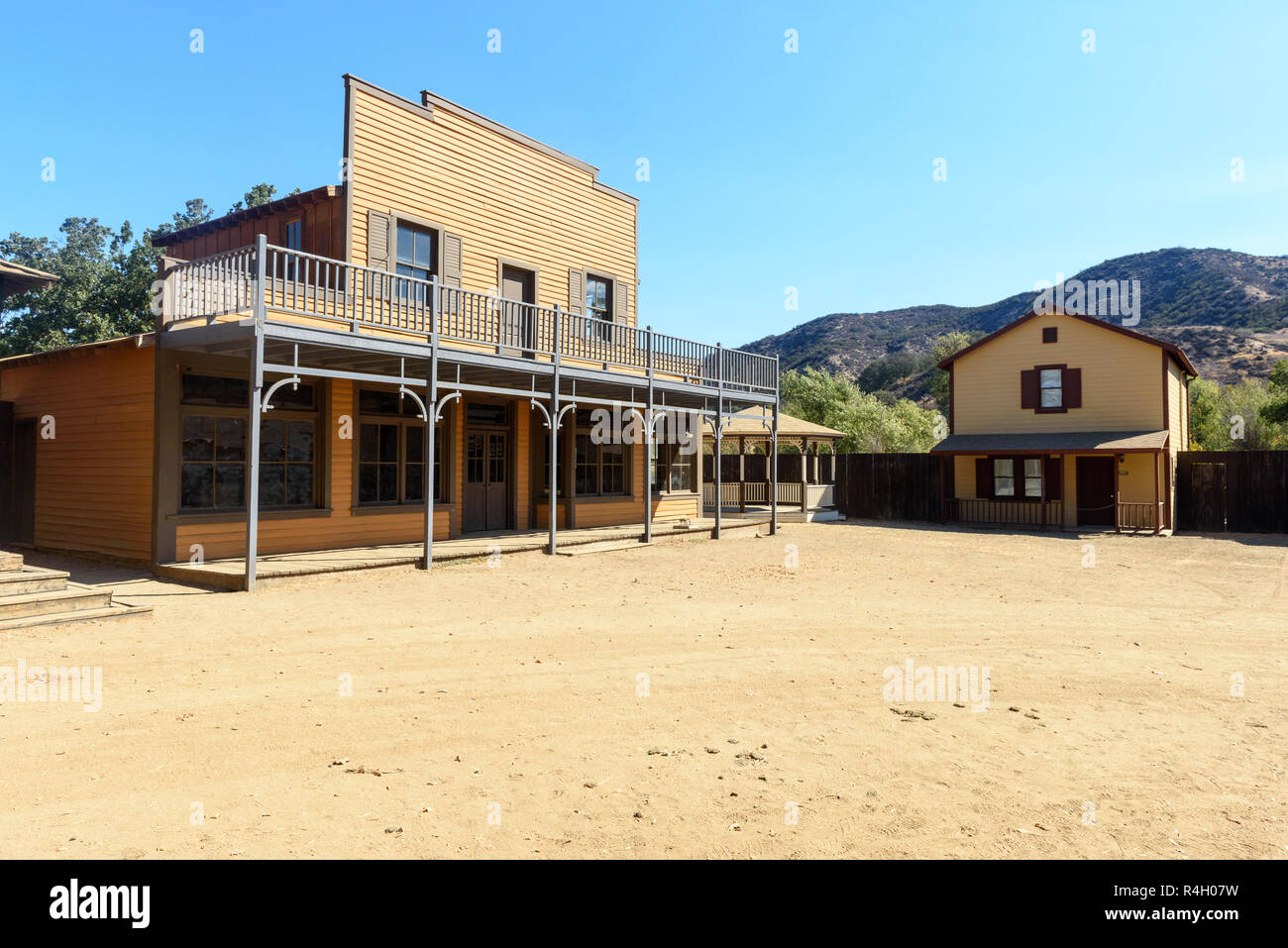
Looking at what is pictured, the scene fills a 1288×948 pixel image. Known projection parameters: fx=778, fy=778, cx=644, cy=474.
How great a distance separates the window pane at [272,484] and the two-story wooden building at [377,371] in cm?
3

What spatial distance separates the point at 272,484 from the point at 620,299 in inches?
386

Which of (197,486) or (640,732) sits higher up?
(197,486)

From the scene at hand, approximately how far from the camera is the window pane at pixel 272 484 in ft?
40.0

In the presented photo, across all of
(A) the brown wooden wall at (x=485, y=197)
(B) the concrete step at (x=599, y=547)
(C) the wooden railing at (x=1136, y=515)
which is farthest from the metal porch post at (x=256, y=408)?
(C) the wooden railing at (x=1136, y=515)

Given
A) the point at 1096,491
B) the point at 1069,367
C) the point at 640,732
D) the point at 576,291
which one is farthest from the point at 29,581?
the point at 1069,367

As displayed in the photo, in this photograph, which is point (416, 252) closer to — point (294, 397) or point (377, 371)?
point (377, 371)

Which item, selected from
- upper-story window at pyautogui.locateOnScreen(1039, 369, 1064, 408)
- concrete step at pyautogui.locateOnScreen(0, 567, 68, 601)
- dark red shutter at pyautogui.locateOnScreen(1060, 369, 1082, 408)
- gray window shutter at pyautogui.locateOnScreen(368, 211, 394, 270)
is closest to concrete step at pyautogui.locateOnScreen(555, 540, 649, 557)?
gray window shutter at pyautogui.locateOnScreen(368, 211, 394, 270)

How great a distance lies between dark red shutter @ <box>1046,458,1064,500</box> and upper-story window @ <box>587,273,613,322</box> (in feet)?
48.0

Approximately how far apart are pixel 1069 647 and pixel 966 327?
11328 centimetres

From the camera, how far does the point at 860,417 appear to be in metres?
50.9

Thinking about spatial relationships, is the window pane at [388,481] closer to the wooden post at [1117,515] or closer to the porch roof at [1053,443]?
the porch roof at [1053,443]

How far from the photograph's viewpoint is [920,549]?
56.1ft
